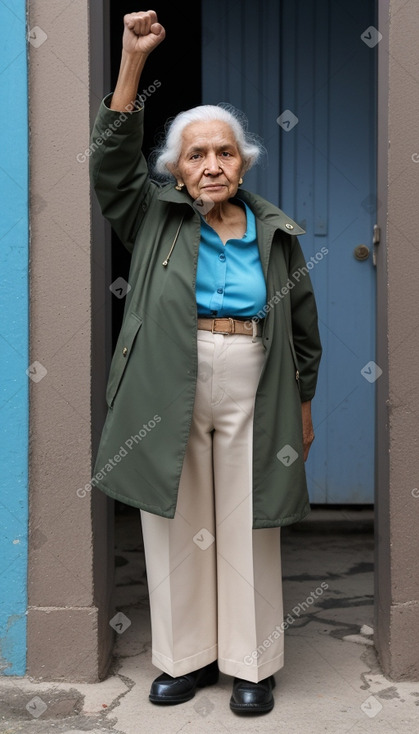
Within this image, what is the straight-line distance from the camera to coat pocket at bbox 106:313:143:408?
268 cm

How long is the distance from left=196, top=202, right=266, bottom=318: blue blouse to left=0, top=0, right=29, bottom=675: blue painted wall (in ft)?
1.96

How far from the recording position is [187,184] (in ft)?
8.93

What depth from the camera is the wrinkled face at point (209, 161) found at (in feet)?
8.76

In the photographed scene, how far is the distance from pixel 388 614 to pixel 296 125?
2574 millimetres

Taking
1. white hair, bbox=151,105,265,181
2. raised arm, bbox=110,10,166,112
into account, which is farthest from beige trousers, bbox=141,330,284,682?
raised arm, bbox=110,10,166,112

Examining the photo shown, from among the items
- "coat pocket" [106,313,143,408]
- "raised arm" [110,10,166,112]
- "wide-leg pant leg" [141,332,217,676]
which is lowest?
"wide-leg pant leg" [141,332,217,676]

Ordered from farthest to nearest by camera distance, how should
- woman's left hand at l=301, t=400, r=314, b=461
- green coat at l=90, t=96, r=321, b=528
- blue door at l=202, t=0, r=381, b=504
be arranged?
blue door at l=202, t=0, r=381, b=504
woman's left hand at l=301, t=400, r=314, b=461
green coat at l=90, t=96, r=321, b=528

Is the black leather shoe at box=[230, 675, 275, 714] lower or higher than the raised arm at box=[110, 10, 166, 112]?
lower

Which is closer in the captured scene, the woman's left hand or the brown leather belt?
the brown leather belt

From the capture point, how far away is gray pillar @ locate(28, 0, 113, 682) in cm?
286

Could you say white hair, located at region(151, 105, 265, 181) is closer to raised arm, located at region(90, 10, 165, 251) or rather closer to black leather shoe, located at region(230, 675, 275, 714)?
raised arm, located at region(90, 10, 165, 251)

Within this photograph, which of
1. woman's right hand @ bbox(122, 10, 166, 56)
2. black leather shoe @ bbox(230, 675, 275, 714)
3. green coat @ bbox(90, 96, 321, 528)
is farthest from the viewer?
black leather shoe @ bbox(230, 675, 275, 714)

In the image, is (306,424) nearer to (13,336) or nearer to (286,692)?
(286,692)

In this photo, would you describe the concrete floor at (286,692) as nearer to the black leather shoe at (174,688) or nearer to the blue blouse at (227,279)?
the black leather shoe at (174,688)
